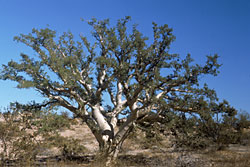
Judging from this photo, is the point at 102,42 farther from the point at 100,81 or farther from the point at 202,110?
the point at 202,110

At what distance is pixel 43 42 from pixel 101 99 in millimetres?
4977

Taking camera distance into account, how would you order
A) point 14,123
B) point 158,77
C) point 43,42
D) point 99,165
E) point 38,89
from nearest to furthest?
1. point 14,123
2. point 99,165
3. point 158,77
4. point 38,89
5. point 43,42

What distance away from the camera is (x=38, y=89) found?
13.8m

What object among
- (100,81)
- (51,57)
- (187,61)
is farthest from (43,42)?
(187,61)

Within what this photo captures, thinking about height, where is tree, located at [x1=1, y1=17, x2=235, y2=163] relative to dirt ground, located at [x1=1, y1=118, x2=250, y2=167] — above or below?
above

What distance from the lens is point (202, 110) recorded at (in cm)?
1279

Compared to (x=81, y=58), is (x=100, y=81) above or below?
below

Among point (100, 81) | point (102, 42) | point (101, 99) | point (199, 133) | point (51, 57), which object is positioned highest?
point (102, 42)

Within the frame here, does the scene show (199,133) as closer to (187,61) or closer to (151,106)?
(151,106)

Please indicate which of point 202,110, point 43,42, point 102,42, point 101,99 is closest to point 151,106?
point 202,110

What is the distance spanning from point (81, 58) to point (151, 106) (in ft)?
18.1

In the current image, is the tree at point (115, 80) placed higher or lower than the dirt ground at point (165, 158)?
higher

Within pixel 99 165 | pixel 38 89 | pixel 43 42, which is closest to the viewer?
pixel 99 165

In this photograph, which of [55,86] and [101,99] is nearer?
[55,86]
